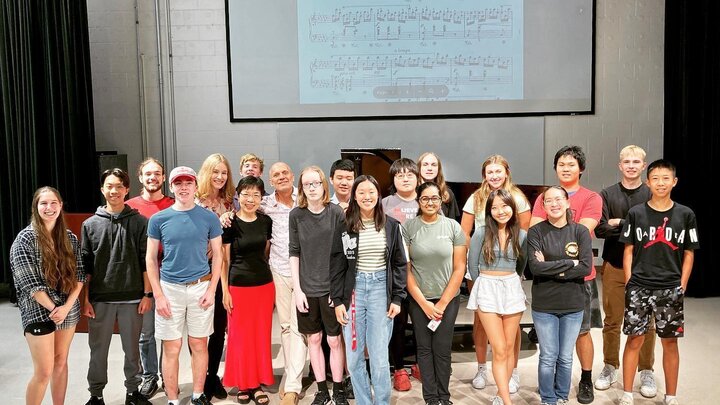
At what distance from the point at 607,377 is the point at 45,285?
331cm

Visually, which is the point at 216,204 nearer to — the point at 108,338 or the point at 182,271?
the point at 182,271

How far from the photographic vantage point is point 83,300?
3.43 meters

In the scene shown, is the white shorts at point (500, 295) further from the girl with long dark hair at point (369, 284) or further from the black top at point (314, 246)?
the black top at point (314, 246)

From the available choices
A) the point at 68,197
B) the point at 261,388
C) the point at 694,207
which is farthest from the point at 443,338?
the point at 68,197

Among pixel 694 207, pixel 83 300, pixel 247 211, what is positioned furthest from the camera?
pixel 694 207

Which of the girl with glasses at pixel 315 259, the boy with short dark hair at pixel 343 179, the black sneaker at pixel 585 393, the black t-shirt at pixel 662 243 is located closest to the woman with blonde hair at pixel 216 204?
the girl with glasses at pixel 315 259

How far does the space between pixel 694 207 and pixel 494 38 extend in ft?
8.83

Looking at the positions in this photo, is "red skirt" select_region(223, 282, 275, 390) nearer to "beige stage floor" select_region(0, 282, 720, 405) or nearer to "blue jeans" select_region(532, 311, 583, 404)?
"beige stage floor" select_region(0, 282, 720, 405)

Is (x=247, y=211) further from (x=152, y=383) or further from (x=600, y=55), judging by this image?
(x=600, y=55)

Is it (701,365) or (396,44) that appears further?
(396,44)

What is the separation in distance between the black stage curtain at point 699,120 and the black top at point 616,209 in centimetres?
285

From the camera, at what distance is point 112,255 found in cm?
345

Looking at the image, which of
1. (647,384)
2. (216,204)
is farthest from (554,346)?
(216,204)

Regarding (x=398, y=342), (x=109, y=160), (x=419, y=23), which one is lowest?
(x=398, y=342)
